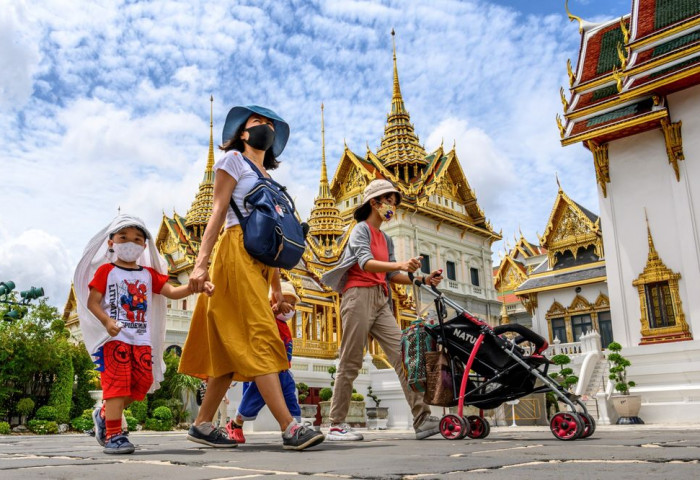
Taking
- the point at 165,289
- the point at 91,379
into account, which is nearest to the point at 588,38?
the point at 91,379

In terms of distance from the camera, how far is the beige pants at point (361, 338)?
14.3 feet

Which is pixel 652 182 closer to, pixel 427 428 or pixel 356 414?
pixel 356 414

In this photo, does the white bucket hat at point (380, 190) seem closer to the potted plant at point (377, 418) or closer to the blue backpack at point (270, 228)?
the blue backpack at point (270, 228)

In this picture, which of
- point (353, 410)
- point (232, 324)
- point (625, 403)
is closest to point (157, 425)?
point (353, 410)

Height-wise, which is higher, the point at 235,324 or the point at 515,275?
the point at 515,275

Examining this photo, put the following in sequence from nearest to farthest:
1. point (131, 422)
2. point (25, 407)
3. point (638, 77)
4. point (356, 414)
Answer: point (25, 407)
point (131, 422)
point (356, 414)
point (638, 77)

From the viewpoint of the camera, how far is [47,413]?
12.5m

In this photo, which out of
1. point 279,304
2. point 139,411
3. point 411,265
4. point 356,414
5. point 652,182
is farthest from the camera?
point 652,182

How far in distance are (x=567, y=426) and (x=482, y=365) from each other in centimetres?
67

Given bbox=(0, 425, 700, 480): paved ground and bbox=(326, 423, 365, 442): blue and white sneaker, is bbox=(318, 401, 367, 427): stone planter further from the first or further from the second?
bbox=(0, 425, 700, 480): paved ground

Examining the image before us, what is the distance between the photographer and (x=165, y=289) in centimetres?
374

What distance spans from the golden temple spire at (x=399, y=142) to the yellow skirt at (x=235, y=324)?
109ft

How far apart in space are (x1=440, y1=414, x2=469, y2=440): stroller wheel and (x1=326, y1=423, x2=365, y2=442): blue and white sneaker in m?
0.55

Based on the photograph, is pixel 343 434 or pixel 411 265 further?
pixel 343 434
